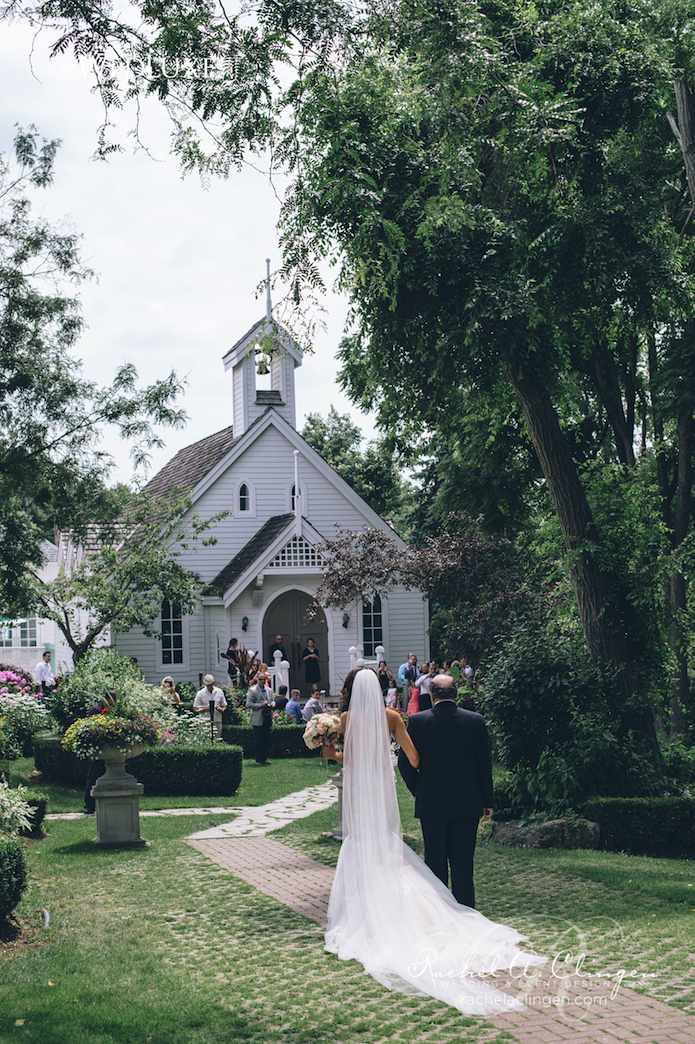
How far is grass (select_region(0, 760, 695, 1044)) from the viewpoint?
5.85 meters

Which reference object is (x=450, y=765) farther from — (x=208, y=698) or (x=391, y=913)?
(x=208, y=698)

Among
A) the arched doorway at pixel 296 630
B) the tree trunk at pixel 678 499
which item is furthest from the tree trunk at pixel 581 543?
the arched doorway at pixel 296 630

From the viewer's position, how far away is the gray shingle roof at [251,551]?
27953mm

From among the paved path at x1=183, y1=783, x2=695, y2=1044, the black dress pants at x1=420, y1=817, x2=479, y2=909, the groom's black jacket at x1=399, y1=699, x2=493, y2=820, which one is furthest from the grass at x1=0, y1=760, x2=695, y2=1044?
the groom's black jacket at x1=399, y1=699, x2=493, y2=820

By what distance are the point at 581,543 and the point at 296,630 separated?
54.0ft

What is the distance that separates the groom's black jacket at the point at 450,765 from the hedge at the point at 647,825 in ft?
16.9

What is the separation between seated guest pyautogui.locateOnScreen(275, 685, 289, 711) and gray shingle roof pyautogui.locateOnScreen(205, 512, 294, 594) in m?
3.59

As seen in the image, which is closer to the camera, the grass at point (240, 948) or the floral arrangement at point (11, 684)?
the grass at point (240, 948)

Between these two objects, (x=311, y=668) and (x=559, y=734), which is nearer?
(x=559, y=734)

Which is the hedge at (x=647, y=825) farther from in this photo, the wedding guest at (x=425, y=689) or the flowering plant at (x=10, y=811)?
the wedding guest at (x=425, y=689)

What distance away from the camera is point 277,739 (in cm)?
2173

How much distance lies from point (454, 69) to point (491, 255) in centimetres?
397

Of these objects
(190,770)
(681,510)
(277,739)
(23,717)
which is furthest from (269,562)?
A: (681,510)

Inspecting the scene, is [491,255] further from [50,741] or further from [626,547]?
[50,741]
